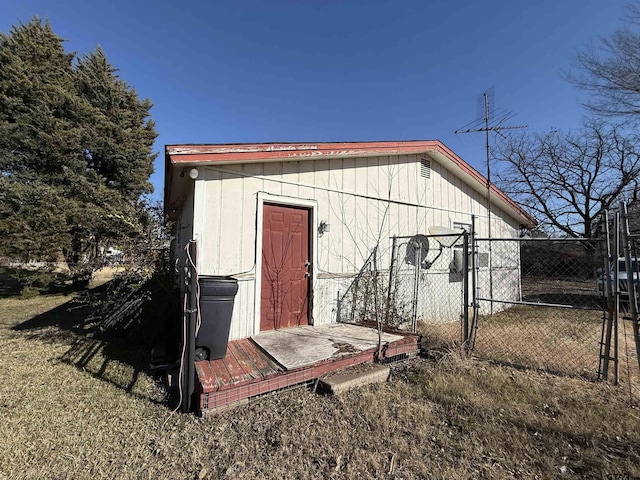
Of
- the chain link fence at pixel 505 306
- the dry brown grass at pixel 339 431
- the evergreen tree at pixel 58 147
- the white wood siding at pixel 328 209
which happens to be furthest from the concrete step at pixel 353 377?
the evergreen tree at pixel 58 147

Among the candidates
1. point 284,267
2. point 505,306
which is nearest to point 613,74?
point 505,306

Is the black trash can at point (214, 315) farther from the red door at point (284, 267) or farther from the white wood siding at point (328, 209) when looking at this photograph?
the red door at point (284, 267)

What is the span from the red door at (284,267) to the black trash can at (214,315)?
1274 millimetres

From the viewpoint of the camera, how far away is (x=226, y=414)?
2.81 m

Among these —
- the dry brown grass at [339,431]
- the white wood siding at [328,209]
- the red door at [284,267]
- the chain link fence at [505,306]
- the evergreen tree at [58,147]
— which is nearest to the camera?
the dry brown grass at [339,431]

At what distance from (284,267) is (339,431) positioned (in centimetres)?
275

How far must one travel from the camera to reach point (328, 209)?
547cm

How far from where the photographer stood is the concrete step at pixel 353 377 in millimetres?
3252

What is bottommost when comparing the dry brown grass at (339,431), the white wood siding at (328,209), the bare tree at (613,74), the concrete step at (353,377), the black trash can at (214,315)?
the dry brown grass at (339,431)

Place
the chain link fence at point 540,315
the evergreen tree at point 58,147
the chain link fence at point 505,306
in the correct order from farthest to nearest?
the evergreen tree at point 58,147 → the chain link fence at point 540,315 → the chain link fence at point 505,306

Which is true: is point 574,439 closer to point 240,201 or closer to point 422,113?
point 240,201

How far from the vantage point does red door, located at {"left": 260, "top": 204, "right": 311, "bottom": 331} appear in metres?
4.75

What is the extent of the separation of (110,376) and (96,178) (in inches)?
483

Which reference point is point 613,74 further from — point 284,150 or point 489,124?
point 284,150
